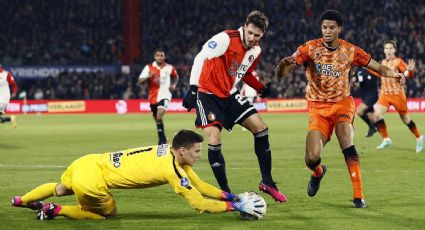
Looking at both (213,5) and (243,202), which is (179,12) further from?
(243,202)

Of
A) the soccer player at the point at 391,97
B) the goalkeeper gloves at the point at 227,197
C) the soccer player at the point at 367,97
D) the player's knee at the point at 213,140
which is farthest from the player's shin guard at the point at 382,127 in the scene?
the goalkeeper gloves at the point at 227,197

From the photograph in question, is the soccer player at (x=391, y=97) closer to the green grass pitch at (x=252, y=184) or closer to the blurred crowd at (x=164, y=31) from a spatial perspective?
the green grass pitch at (x=252, y=184)

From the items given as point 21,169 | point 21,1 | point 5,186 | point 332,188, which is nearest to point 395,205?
point 332,188

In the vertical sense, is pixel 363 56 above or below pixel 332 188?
above

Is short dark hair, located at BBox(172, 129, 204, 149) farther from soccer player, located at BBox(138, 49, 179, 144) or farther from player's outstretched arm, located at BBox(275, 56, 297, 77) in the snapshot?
soccer player, located at BBox(138, 49, 179, 144)

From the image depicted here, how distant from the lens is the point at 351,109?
35.3 ft

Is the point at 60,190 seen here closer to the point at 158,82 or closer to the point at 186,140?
the point at 186,140

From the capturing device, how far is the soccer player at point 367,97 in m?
23.7

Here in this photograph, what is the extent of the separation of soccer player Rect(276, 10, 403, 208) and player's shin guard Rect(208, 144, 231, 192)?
3.51ft

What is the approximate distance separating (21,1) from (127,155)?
45150 millimetres

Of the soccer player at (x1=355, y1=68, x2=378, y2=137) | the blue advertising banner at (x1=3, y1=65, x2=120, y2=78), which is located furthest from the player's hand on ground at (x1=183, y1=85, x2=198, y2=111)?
the blue advertising banner at (x1=3, y1=65, x2=120, y2=78)

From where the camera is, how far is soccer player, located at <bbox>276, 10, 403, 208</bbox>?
10.5 m

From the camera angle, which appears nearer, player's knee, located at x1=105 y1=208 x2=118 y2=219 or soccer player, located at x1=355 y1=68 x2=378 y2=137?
player's knee, located at x1=105 y1=208 x2=118 y2=219

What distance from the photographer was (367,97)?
23.8m
